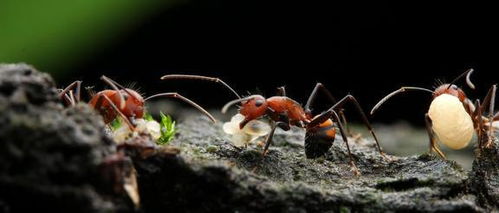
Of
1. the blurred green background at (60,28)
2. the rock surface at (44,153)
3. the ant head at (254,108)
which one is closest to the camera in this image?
the rock surface at (44,153)

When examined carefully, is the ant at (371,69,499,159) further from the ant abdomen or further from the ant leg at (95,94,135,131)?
the ant leg at (95,94,135,131)

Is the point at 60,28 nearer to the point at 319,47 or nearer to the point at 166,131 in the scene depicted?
the point at 166,131

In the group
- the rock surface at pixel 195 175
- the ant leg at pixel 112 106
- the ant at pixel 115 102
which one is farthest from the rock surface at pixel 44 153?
the ant at pixel 115 102

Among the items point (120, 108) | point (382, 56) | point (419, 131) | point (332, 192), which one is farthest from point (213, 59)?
point (332, 192)

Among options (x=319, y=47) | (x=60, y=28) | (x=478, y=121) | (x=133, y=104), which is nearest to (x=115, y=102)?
(x=133, y=104)

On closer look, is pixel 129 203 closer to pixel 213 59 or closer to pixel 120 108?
pixel 120 108

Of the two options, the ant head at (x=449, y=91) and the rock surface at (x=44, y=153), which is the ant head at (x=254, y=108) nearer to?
the ant head at (x=449, y=91)
